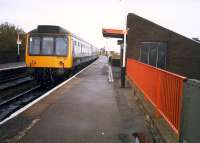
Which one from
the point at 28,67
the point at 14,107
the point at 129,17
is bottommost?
the point at 14,107

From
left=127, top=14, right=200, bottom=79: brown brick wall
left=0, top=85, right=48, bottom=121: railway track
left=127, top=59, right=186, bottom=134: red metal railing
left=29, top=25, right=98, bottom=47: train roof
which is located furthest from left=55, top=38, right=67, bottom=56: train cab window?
left=127, top=14, right=200, bottom=79: brown brick wall

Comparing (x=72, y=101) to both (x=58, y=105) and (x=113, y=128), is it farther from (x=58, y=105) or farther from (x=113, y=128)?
(x=113, y=128)

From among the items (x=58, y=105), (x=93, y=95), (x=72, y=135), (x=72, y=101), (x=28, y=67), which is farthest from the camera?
(x=28, y=67)

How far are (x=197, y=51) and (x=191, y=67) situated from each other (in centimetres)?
162

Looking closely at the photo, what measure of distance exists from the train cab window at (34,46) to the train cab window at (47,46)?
0.29m

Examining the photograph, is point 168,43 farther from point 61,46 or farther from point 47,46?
point 47,46

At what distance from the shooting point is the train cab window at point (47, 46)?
21.2m

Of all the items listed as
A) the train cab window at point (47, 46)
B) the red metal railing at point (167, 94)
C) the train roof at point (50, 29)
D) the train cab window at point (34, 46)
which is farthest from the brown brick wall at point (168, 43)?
the red metal railing at point (167, 94)

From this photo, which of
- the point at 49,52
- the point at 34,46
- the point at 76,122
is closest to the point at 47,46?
the point at 49,52

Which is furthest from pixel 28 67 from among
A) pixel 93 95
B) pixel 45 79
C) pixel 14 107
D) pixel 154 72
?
pixel 154 72

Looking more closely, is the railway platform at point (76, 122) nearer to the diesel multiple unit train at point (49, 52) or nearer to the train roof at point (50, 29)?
the diesel multiple unit train at point (49, 52)

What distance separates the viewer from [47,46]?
21.2 meters

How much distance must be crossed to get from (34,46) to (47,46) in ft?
2.48

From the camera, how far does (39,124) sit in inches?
336
